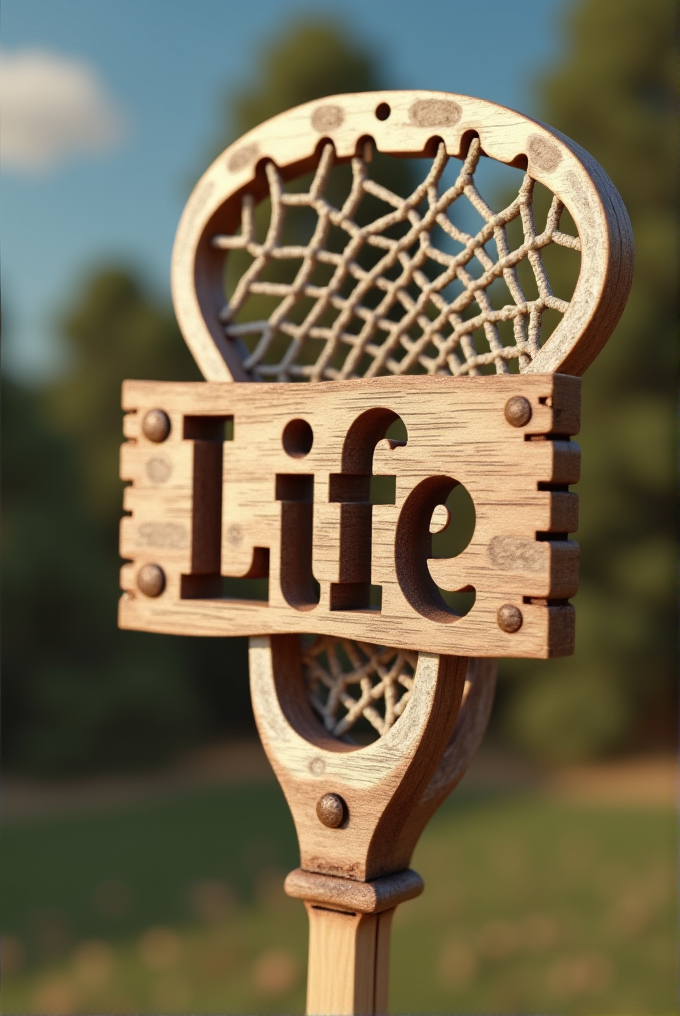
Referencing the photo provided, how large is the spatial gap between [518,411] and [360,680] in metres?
0.47

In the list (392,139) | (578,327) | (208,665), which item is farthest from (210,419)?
(208,665)

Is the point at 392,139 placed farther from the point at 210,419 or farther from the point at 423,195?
the point at 210,419

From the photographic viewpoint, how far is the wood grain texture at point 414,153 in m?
1.35

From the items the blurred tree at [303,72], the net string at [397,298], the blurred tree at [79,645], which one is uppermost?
the blurred tree at [303,72]

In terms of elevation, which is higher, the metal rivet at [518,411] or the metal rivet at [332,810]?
the metal rivet at [518,411]

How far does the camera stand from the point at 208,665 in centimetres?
749

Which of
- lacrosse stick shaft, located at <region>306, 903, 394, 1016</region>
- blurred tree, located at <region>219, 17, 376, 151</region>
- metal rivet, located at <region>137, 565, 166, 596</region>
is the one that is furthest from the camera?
blurred tree, located at <region>219, 17, 376, 151</region>

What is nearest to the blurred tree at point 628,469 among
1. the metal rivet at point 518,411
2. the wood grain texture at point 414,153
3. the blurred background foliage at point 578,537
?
the blurred background foliage at point 578,537

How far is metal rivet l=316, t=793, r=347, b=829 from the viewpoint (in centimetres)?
150

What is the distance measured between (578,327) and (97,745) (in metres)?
5.69

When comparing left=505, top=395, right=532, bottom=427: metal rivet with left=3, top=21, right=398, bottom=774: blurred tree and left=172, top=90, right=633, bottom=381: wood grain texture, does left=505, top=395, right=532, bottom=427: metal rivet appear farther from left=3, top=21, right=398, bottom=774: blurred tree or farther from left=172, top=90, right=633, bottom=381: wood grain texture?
left=3, top=21, right=398, bottom=774: blurred tree

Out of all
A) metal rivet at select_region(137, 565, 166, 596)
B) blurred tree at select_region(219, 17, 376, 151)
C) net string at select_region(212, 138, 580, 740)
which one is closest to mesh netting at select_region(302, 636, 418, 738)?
net string at select_region(212, 138, 580, 740)

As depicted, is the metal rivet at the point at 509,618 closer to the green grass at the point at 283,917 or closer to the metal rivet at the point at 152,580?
the metal rivet at the point at 152,580

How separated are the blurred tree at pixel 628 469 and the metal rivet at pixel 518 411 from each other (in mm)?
5530
